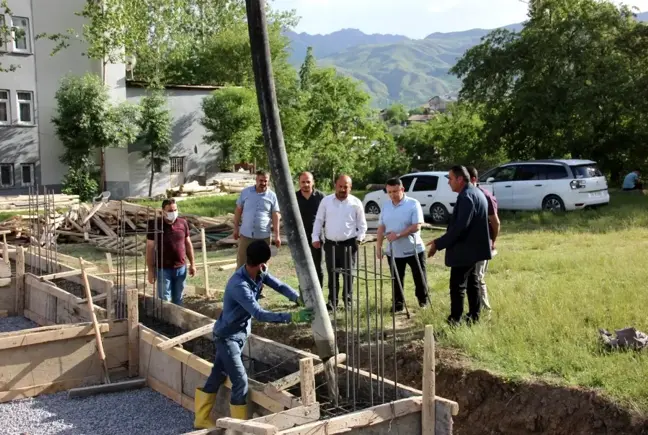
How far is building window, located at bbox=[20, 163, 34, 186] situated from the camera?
31562 mm

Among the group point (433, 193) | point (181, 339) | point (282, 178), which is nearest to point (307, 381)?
point (282, 178)

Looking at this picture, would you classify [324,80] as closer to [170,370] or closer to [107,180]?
[107,180]

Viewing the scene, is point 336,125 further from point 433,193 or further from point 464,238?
point 464,238

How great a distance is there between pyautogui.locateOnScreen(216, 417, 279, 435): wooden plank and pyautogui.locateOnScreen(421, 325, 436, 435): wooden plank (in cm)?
106

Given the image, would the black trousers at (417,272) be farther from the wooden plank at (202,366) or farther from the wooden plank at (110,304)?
the wooden plank at (110,304)

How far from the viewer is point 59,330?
24.8 feet

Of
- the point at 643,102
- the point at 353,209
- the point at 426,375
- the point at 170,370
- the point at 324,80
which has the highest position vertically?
the point at 324,80

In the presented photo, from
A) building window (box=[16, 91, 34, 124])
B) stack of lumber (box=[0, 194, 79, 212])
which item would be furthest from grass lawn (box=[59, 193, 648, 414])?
building window (box=[16, 91, 34, 124])

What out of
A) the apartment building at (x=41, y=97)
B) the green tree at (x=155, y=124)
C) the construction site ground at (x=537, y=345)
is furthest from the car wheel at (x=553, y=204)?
the apartment building at (x=41, y=97)

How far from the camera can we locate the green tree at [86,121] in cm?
3020

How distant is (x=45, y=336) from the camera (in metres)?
7.46

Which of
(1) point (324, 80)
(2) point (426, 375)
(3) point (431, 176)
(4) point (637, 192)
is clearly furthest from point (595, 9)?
(2) point (426, 375)

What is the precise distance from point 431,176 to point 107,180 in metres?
19.0

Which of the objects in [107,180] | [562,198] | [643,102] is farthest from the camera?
[107,180]
